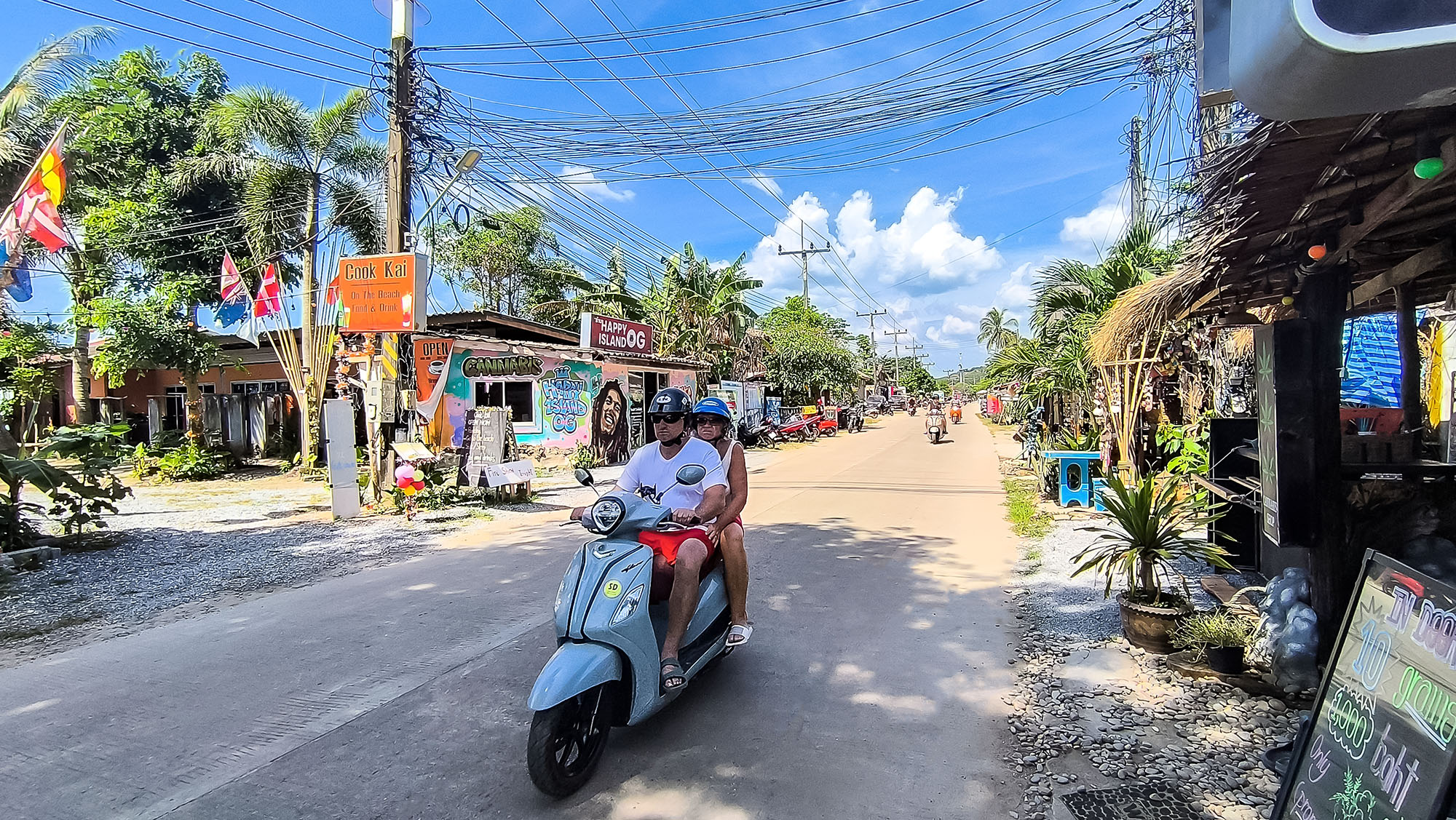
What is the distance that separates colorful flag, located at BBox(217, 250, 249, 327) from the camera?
14.4 metres

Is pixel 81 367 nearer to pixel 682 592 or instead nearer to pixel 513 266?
pixel 513 266

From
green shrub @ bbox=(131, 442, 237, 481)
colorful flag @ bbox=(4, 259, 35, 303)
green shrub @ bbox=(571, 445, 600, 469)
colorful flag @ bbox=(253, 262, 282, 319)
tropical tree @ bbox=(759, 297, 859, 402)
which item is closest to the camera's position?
colorful flag @ bbox=(4, 259, 35, 303)

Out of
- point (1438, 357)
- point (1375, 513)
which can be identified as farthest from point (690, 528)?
point (1438, 357)

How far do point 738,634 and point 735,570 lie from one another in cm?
33

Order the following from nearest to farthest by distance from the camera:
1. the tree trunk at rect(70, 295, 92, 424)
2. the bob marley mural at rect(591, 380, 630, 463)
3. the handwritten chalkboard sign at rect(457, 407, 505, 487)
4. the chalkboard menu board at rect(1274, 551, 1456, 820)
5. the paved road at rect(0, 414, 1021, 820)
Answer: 1. the chalkboard menu board at rect(1274, 551, 1456, 820)
2. the paved road at rect(0, 414, 1021, 820)
3. the handwritten chalkboard sign at rect(457, 407, 505, 487)
4. the tree trunk at rect(70, 295, 92, 424)
5. the bob marley mural at rect(591, 380, 630, 463)

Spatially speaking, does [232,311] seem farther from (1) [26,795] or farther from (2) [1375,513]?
(2) [1375,513]

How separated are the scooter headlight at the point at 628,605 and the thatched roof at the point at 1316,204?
9.91ft

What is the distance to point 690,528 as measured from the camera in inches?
150

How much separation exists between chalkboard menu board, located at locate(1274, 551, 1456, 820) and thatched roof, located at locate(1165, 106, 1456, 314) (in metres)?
1.46

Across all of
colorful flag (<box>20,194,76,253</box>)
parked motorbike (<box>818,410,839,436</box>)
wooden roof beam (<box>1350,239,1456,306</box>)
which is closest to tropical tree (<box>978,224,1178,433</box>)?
wooden roof beam (<box>1350,239,1456,306</box>)

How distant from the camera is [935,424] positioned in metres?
24.0

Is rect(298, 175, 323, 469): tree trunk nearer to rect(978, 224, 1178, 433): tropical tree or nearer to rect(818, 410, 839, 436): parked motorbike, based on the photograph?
rect(978, 224, 1178, 433): tropical tree

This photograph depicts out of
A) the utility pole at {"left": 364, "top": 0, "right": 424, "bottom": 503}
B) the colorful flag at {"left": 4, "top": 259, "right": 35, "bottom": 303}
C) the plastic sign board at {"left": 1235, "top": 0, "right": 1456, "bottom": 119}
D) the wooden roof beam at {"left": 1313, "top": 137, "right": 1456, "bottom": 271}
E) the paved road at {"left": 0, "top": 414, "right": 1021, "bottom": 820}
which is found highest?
the utility pole at {"left": 364, "top": 0, "right": 424, "bottom": 503}

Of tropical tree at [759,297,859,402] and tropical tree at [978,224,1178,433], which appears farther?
tropical tree at [759,297,859,402]
